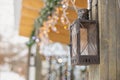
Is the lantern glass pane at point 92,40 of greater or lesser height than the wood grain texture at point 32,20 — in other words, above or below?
below

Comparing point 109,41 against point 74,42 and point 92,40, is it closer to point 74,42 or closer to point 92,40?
point 92,40

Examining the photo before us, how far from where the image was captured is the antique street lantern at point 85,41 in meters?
1.50

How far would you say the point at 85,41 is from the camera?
1.56 metres

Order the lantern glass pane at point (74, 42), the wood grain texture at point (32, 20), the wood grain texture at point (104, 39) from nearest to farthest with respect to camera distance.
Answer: the wood grain texture at point (104, 39)
the lantern glass pane at point (74, 42)
the wood grain texture at point (32, 20)

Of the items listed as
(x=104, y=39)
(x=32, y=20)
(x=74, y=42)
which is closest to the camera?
(x=104, y=39)

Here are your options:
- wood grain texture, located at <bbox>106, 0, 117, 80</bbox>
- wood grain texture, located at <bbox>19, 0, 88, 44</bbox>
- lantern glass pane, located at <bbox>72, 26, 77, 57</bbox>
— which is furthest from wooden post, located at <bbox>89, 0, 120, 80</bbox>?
wood grain texture, located at <bbox>19, 0, 88, 44</bbox>

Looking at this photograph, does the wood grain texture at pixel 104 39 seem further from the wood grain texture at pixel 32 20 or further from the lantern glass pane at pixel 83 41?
the wood grain texture at pixel 32 20

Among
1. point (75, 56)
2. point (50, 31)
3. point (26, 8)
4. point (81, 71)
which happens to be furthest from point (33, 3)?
point (75, 56)

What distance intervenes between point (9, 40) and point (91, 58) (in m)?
5.34

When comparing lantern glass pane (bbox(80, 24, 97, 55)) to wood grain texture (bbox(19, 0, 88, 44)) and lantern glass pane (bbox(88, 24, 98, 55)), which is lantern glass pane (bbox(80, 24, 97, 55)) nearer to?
Result: lantern glass pane (bbox(88, 24, 98, 55))

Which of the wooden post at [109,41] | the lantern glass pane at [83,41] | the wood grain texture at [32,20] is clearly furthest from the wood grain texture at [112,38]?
the wood grain texture at [32,20]

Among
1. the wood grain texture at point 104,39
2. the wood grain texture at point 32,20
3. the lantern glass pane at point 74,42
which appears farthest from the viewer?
the wood grain texture at point 32,20

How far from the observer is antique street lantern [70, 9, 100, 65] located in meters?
1.50

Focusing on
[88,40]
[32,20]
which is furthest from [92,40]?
[32,20]
